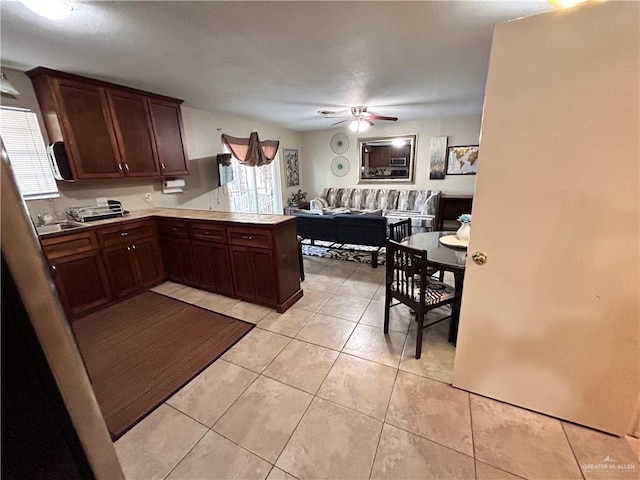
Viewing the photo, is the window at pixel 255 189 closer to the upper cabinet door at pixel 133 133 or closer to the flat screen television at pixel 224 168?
the flat screen television at pixel 224 168

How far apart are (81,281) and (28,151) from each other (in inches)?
51.9

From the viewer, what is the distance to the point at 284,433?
1.49m

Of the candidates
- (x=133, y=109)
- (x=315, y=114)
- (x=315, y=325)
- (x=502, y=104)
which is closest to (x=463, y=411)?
(x=315, y=325)

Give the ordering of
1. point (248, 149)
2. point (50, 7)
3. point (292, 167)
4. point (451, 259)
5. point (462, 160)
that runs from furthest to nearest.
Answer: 1. point (292, 167)
2. point (462, 160)
3. point (248, 149)
4. point (451, 259)
5. point (50, 7)

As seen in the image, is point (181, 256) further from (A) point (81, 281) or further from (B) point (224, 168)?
(B) point (224, 168)

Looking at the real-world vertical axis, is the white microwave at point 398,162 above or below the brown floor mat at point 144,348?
above

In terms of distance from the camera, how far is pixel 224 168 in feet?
14.2

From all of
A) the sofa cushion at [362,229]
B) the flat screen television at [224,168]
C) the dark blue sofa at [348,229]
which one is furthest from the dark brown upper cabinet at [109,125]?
the sofa cushion at [362,229]

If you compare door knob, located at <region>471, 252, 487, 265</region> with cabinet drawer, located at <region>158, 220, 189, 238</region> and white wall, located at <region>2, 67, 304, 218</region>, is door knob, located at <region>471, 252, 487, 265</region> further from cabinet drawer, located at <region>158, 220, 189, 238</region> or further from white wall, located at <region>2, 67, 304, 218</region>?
white wall, located at <region>2, 67, 304, 218</region>

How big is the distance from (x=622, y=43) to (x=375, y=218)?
273cm

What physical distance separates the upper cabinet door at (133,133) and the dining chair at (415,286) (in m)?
2.98

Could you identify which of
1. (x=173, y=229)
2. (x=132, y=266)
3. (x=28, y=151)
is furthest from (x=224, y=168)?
(x=28, y=151)

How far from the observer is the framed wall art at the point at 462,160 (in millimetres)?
5496

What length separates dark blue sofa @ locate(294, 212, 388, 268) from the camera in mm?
3768
